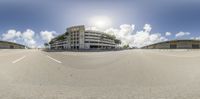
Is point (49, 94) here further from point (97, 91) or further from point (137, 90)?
point (137, 90)

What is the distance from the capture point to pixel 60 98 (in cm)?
304

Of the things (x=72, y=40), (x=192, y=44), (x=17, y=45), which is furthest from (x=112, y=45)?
(x=17, y=45)

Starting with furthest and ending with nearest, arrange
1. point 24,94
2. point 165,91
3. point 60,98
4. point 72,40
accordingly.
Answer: point 72,40, point 165,91, point 24,94, point 60,98

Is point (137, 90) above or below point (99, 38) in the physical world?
below

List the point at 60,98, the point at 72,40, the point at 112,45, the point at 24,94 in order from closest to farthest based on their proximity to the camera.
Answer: the point at 60,98
the point at 24,94
the point at 72,40
the point at 112,45

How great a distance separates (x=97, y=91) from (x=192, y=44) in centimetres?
13050

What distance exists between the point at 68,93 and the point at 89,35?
341ft

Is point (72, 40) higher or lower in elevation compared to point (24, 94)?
higher

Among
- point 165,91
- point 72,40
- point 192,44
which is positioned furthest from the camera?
point 192,44

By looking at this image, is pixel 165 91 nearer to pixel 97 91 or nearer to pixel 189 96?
pixel 189 96

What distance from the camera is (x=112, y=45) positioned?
13600 cm

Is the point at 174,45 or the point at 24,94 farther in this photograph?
the point at 174,45

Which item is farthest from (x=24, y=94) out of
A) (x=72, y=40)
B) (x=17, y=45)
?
(x=17, y=45)

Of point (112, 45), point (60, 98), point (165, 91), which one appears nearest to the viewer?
point (60, 98)
